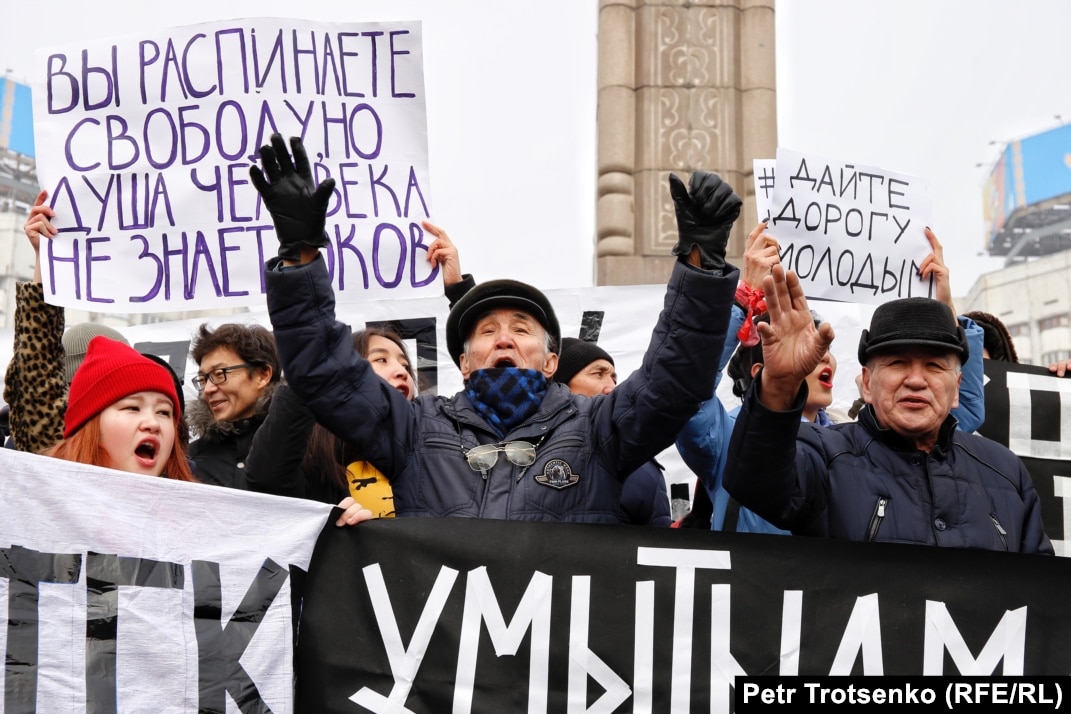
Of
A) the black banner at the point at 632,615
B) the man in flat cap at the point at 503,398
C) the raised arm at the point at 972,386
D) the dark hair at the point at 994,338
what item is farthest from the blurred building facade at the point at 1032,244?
the man in flat cap at the point at 503,398

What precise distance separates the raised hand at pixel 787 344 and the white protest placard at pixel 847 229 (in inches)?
68.6

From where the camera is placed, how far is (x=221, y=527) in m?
3.29

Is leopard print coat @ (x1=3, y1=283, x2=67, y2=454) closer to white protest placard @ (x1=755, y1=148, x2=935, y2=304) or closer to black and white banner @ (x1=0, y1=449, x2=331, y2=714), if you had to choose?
black and white banner @ (x1=0, y1=449, x2=331, y2=714)

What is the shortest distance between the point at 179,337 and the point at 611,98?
2.85 m

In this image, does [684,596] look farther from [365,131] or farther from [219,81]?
[219,81]

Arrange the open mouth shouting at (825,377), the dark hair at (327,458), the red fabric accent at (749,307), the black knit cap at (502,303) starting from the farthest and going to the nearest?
1. the open mouth shouting at (825,377)
2. the red fabric accent at (749,307)
3. the dark hair at (327,458)
4. the black knit cap at (502,303)

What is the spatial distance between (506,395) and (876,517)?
0.96m

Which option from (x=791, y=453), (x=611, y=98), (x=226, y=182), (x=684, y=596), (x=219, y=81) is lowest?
(x=684, y=596)

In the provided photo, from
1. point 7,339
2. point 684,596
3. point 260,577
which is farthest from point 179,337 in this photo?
point 684,596

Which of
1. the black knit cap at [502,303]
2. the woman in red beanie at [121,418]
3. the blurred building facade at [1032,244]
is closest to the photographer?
the woman in red beanie at [121,418]

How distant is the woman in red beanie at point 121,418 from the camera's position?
3.40m

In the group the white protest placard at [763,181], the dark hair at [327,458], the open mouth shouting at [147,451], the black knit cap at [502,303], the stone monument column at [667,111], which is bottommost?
the dark hair at [327,458]

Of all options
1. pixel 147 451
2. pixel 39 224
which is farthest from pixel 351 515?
pixel 39 224

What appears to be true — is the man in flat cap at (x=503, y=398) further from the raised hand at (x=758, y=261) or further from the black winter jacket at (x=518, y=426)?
the raised hand at (x=758, y=261)
